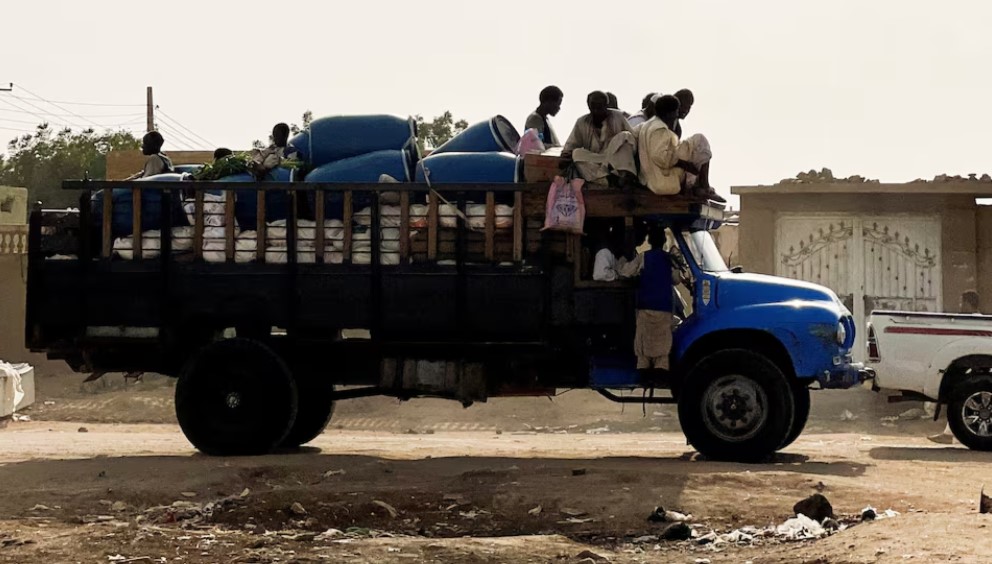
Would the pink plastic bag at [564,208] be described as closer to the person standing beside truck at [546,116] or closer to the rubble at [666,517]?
the person standing beside truck at [546,116]

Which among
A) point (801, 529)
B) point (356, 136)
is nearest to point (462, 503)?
point (801, 529)

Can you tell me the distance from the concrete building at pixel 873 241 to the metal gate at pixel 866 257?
0.05 ft

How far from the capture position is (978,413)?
14250 mm

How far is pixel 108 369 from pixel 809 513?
655 centimetres

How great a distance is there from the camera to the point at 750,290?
1202cm

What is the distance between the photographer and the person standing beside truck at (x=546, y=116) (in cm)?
1270

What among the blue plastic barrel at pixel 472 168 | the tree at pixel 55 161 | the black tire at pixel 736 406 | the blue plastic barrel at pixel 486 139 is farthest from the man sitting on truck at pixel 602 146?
the tree at pixel 55 161

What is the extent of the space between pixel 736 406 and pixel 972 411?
3.69 meters

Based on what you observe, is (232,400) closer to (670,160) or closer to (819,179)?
(670,160)

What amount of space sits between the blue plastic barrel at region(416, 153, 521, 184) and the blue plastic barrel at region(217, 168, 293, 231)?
116 cm

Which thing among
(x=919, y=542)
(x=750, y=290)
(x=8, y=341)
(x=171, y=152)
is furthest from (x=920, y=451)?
(x=171, y=152)

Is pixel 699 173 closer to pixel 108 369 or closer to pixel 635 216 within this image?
pixel 635 216

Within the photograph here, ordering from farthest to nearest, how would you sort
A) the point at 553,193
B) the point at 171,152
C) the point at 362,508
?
the point at 171,152, the point at 553,193, the point at 362,508

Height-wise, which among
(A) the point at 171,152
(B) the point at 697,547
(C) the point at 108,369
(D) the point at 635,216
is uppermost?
(A) the point at 171,152
